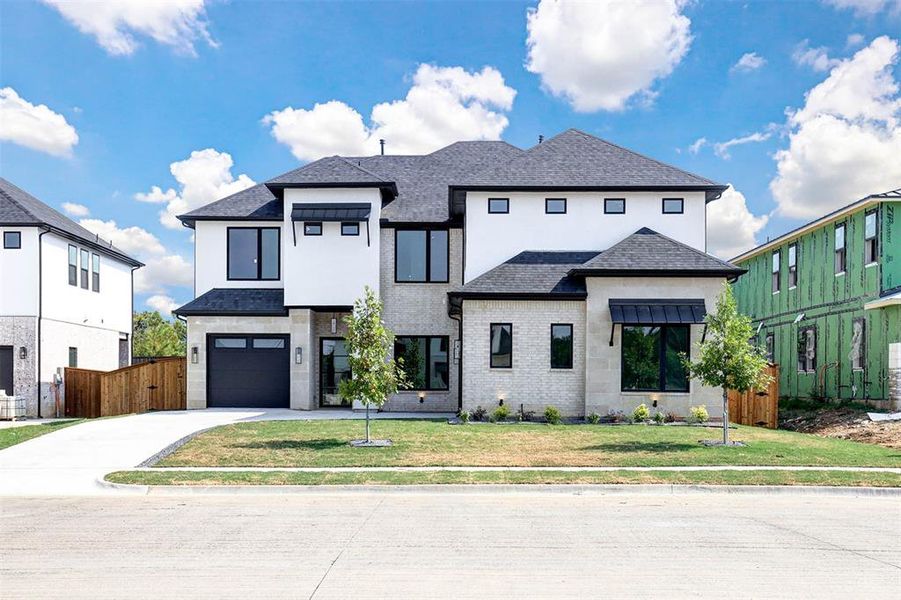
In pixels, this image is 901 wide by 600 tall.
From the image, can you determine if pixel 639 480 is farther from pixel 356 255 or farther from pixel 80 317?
pixel 80 317

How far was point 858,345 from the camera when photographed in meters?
26.5

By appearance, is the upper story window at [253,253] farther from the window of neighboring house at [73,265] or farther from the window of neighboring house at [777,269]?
the window of neighboring house at [777,269]

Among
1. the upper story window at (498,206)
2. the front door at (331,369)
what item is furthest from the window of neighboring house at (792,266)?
the front door at (331,369)

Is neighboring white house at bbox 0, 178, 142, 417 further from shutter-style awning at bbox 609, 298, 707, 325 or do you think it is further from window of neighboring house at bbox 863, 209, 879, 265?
window of neighboring house at bbox 863, 209, 879, 265

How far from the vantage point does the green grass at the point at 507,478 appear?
1224cm

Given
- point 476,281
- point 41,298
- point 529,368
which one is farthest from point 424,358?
point 41,298

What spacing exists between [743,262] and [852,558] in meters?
33.5

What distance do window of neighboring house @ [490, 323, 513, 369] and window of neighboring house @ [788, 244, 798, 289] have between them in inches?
712

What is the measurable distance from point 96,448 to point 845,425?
21538 mm

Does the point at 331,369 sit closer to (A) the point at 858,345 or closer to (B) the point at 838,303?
(A) the point at 858,345

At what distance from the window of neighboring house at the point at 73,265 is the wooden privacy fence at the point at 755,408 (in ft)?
83.2

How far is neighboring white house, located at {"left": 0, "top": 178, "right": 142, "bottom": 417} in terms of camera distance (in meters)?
25.3

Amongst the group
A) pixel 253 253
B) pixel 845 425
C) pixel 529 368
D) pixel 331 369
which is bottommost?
pixel 845 425

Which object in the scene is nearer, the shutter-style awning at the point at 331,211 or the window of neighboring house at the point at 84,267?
the shutter-style awning at the point at 331,211
